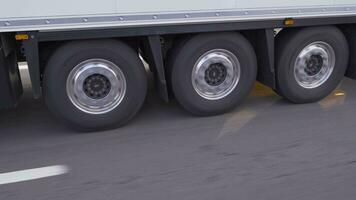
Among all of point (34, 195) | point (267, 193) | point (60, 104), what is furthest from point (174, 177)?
point (60, 104)

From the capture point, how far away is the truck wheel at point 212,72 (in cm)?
543

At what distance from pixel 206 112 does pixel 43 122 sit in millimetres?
1801

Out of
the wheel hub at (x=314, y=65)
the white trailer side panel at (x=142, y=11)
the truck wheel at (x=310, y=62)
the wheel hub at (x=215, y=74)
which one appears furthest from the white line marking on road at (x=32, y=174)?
the wheel hub at (x=314, y=65)

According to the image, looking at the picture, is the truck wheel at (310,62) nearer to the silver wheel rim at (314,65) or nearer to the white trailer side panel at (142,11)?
the silver wheel rim at (314,65)

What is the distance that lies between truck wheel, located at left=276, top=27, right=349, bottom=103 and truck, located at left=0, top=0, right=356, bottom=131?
1cm

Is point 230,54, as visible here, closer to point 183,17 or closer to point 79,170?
point 183,17

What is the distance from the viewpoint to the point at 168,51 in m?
5.59

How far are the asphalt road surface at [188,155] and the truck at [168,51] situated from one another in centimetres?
27

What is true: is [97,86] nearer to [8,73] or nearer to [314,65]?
[8,73]

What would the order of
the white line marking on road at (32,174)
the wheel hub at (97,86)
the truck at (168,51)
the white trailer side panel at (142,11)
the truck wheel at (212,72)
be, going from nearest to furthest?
the white line marking on road at (32,174), the white trailer side panel at (142,11), the truck at (168,51), the wheel hub at (97,86), the truck wheel at (212,72)

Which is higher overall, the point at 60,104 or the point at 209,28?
the point at 209,28

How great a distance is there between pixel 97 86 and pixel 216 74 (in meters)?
1.32

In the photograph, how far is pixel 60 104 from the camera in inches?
201

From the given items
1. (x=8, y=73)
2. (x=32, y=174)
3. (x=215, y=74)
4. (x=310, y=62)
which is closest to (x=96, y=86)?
(x=8, y=73)
